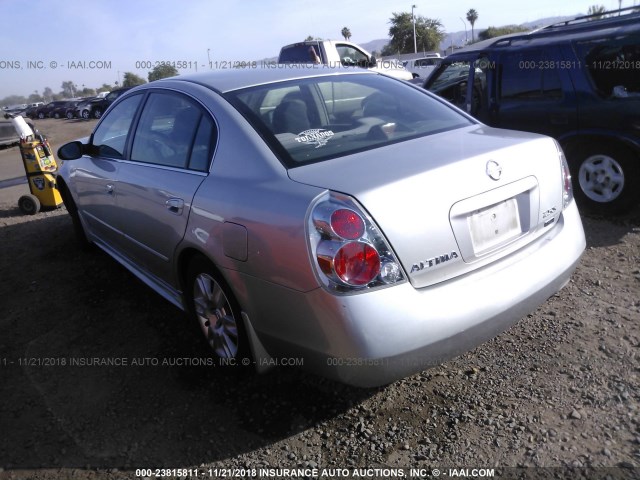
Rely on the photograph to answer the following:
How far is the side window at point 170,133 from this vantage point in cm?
311

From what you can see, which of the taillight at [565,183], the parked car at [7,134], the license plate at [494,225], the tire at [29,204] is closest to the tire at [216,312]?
the license plate at [494,225]

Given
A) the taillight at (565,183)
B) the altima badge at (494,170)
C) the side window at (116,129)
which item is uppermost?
the side window at (116,129)

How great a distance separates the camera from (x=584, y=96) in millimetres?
5266

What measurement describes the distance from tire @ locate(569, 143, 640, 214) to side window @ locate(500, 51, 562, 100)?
2.29ft

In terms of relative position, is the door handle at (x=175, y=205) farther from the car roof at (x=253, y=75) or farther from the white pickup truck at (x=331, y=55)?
the white pickup truck at (x=331, y=55)

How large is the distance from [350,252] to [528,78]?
454cm

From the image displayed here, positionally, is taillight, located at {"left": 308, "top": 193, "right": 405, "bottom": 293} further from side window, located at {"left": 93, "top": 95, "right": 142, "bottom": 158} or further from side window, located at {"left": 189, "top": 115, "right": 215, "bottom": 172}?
side window, located at {"left": 93, "top": 95, "right": 142, "bottom": 158}

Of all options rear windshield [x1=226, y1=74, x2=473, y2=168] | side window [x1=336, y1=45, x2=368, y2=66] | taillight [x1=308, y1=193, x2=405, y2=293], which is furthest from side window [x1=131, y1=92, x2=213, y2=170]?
side window [x1=336, y1=45, x2=368, y2=66]

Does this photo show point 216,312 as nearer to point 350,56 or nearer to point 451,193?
point 451,193

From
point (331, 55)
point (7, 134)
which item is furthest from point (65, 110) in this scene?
point (331, 55)

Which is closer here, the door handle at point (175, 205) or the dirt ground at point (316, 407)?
the dirt ground at point (316, 407)

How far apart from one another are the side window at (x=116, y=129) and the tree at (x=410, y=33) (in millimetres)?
58603

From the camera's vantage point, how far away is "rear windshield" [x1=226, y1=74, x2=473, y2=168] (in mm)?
2756

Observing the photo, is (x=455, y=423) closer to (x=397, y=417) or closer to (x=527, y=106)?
(x=397, y=417)
